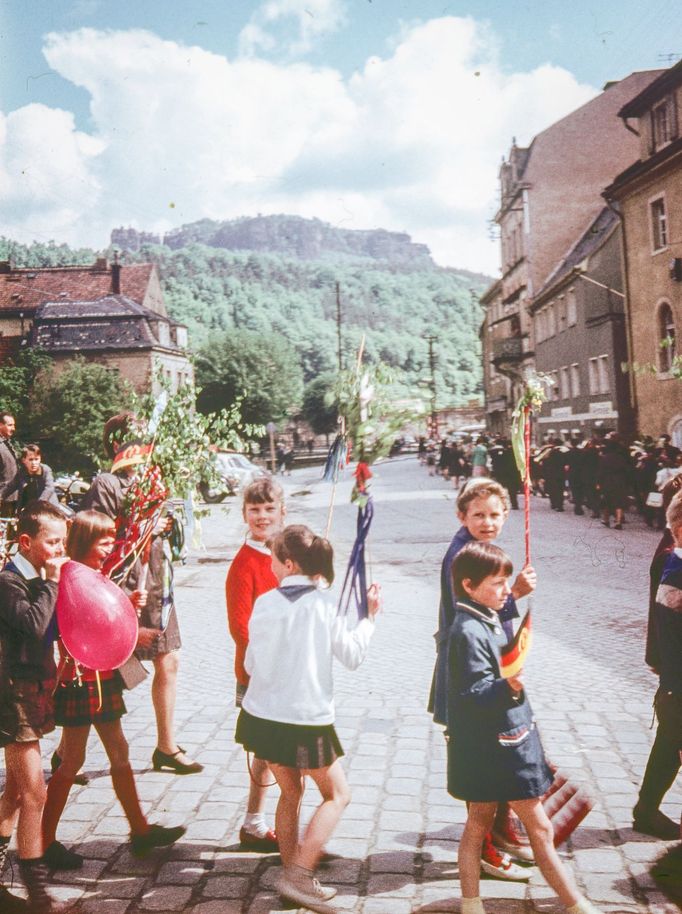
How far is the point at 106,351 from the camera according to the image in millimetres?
7535

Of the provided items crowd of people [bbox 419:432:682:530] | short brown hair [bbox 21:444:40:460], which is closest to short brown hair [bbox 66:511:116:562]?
short brown hair [bbox 21:444:40:460]

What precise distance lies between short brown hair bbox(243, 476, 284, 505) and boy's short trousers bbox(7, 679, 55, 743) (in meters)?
1.09

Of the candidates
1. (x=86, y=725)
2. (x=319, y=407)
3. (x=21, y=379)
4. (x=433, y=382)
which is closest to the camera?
(x=86, y=725)

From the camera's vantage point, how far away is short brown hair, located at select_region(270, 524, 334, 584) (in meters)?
3.21

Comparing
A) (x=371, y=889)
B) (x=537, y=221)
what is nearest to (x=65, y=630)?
(x=371, y=889)

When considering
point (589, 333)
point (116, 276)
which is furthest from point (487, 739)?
point (589, 333)

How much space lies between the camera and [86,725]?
12.0ft

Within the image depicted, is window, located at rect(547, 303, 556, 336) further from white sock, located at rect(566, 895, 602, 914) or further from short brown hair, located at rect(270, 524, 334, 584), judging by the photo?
white sock, located at rect(566, 895, 602, 914)

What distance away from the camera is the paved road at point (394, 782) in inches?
130

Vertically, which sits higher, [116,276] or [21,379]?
[116,276]

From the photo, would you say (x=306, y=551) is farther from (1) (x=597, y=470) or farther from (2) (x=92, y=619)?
(1) (x=597, y=470)

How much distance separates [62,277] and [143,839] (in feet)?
17.5

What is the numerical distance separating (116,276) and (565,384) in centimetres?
945

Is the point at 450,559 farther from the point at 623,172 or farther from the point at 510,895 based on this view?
the point at 623,172
